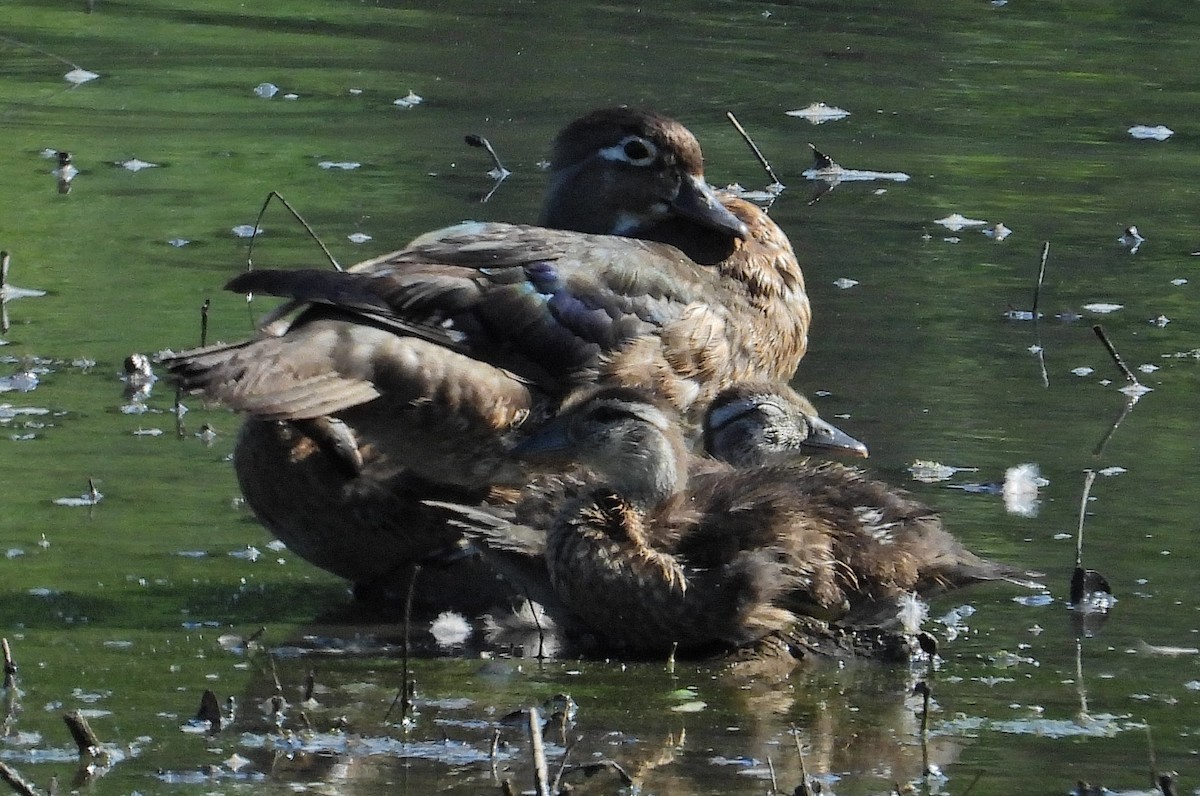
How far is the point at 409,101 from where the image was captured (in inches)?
542

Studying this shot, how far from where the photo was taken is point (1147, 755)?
4895 mm

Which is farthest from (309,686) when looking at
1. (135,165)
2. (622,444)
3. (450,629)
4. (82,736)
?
(135,165)

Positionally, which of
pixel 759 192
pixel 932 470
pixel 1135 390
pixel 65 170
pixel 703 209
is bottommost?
pixel 65 170

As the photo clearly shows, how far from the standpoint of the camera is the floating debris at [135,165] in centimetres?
1181

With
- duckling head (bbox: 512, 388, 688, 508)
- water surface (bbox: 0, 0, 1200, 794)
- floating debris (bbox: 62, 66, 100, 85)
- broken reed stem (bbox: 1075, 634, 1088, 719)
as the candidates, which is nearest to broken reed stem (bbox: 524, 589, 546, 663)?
water surface (bbox: 0, 0, 1200, 794)

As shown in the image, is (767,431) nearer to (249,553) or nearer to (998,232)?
(249,553)

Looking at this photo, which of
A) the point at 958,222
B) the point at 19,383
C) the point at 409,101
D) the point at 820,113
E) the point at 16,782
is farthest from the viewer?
the point at 820,113

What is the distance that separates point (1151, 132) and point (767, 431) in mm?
7472

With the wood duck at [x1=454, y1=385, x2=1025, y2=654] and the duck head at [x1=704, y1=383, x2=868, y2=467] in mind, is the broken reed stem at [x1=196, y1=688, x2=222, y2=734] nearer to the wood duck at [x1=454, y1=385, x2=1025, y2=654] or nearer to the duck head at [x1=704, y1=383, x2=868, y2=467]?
the wood duck at [x1=454, y1=385, x2=1025, y2=654]

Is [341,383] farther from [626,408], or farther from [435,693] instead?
[435,693]

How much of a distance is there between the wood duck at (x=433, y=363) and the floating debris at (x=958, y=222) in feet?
11.3

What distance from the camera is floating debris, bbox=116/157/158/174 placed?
11.8m

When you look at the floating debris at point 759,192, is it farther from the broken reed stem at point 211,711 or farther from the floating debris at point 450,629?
the broken reed stem at point 211,711

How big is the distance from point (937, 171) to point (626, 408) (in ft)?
21.3
